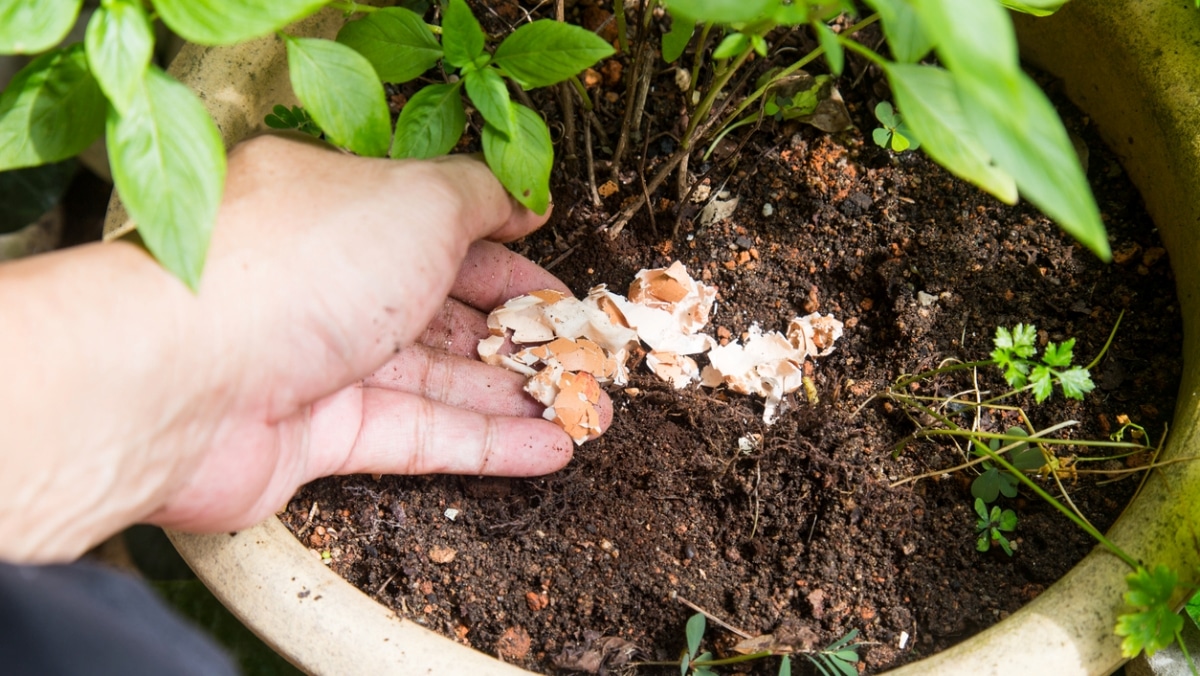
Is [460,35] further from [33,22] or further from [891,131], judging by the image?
[891,131]

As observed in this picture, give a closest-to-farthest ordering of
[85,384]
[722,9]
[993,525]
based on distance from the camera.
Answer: [722,9], [85,384], [993,525]

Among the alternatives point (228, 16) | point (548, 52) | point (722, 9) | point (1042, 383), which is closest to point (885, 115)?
point (1042, 383)

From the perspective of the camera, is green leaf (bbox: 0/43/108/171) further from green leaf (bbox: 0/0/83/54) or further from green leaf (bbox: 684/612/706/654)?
green leaf (bbox: 684/612/706/654)

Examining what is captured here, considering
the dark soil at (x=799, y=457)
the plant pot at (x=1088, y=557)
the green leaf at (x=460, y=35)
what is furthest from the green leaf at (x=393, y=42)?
the dark soil at (x=799, y=457)

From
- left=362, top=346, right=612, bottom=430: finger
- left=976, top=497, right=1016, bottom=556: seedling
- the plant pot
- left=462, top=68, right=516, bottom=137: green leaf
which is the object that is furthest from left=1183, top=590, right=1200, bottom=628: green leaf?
left=462, top=68, right=516, bottom=137: green leaf

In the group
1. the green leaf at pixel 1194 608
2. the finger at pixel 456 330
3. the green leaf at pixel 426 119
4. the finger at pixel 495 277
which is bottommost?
the green leaf at pixel 1194 608

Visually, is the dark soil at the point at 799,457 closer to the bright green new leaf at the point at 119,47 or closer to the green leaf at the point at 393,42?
the green leaf at the point at 393,42
